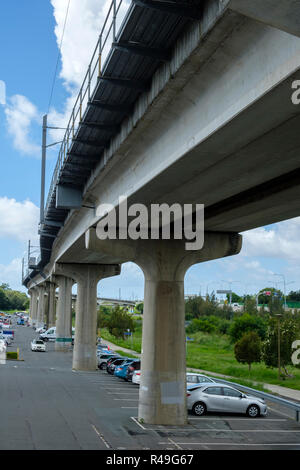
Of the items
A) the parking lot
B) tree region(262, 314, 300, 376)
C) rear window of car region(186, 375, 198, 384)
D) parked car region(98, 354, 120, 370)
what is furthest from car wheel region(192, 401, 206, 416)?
parked car region(98, 354, 120, 370)

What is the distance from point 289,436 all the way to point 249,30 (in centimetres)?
1438

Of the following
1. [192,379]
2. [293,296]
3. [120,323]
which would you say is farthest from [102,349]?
[293,296]

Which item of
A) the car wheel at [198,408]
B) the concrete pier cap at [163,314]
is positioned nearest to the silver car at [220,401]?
the car wheel at [198,408]

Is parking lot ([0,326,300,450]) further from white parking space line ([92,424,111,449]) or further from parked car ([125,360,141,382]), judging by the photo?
parked car ([125,360,141,382])

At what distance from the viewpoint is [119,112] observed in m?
12.9

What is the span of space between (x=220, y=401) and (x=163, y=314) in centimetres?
459

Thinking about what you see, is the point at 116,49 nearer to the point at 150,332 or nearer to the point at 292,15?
the point at 292,15

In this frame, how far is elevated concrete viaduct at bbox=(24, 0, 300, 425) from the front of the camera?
7540mm

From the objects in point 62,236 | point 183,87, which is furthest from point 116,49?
point 62,236

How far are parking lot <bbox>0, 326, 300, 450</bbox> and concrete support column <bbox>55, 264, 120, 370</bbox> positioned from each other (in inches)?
478

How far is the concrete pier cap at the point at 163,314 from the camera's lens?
→ 61.3 feet

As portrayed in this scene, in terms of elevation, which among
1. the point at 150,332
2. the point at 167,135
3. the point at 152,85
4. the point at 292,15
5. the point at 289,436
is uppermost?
the point at 152,85

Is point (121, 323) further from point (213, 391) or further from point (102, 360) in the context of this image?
point (213, 391)

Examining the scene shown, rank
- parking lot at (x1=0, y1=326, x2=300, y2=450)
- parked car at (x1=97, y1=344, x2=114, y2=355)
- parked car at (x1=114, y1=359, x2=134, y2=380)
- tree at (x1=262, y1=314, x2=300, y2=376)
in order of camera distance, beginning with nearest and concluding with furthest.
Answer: parking lot at (x1=0, y1=326, x2=300, y2=450) < parked car at (x1=114, y1=359, x2=134, y2=380) < tree at (x1=262, y1=314, x2=300, y2=376) < parked car at (x1=97, y1=344, x2=114, y2=355)
